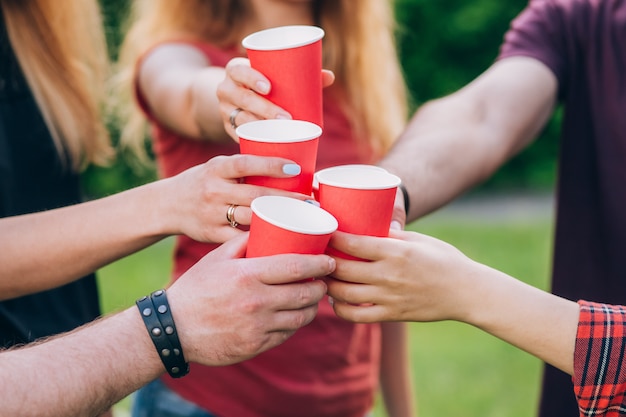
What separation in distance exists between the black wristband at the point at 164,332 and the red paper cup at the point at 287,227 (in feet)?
0.69

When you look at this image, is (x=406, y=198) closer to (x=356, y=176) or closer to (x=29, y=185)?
(x=356, y=176)

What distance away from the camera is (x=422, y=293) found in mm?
1690

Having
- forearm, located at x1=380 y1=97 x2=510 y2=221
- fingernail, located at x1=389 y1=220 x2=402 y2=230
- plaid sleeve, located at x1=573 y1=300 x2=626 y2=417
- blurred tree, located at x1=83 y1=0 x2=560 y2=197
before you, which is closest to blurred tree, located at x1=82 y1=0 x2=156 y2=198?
blurred tree, located at x1=83 y1=0 x2=560 y2=197

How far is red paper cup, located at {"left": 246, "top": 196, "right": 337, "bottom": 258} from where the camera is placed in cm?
154

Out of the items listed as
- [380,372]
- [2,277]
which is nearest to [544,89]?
[380,372]

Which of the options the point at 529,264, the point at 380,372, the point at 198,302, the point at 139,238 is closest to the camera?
the point at 198,302

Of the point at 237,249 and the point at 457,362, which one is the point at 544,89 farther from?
the point at 457,362

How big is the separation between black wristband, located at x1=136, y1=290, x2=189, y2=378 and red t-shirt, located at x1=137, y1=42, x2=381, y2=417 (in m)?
0.80

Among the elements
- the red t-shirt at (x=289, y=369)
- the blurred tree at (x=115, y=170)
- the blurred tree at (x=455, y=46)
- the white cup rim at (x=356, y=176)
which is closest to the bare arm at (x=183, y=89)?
the red t-shirt at (x=289, y=369)

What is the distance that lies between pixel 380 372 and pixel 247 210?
133 centimetres

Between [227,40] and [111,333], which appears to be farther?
[227,40]

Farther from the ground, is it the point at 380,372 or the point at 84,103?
the point at 84,103

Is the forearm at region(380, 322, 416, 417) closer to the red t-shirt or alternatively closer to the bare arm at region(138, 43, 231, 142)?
the red t-shirt

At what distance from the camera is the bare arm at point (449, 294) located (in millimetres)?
1658
